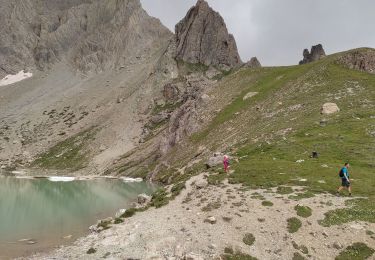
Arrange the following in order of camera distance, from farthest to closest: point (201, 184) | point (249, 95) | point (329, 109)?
1. point (249, 95)
2. point (329, 109)
3. point (201, 184)

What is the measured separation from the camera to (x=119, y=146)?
136875 millimetres

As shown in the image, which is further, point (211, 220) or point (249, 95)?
point (249, 95)

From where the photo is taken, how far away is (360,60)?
96.6 m

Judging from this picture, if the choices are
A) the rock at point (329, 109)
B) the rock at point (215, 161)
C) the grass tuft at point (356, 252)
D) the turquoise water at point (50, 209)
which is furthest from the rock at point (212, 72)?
the grass tuft at point (356, 252)

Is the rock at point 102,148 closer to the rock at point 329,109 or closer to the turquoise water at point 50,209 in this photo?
the turquoise water at point 50,209

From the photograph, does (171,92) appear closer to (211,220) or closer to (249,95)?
(249,95)

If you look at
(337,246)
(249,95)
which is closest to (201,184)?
(337,246)

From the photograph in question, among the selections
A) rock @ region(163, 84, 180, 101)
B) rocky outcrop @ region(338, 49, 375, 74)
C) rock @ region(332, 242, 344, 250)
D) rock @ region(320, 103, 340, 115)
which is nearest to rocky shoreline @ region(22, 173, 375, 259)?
rock @ region(332, 242, 344, 250)

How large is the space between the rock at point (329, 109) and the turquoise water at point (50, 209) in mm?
36290

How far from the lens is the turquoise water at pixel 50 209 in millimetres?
37219

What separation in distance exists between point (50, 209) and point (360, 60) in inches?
3125

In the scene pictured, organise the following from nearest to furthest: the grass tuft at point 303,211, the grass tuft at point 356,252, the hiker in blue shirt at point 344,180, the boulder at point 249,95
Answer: the grass tuft at point 356,252
the grass tuft at point 303,211
the hiker in blue shirt at point 344,180
the boulder at point 249,95

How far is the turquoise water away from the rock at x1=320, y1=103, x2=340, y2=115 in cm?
3629

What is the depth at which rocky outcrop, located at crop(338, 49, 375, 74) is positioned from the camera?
310 feet
